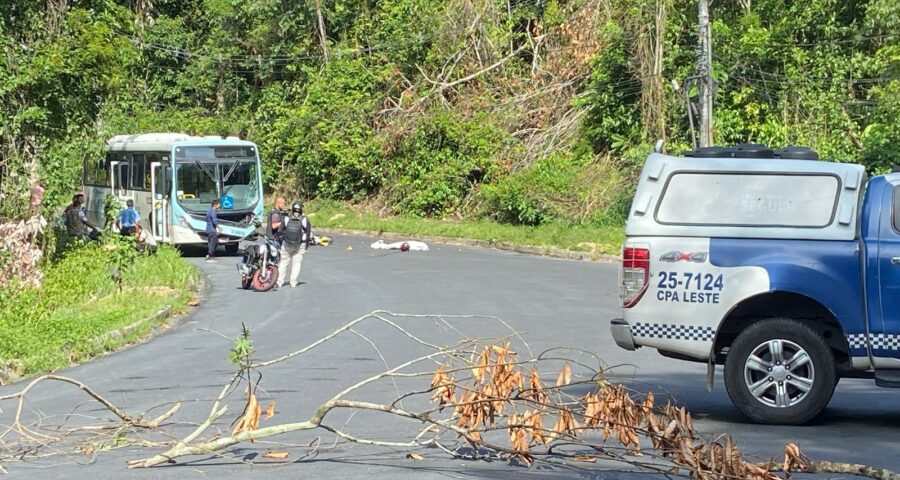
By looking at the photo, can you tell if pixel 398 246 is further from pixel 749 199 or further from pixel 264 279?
pixel 749 199

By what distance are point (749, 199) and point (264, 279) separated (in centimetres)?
1415

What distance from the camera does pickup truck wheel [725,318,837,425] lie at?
931 centimetres

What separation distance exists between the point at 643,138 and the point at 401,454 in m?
31.6

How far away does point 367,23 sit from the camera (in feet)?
173

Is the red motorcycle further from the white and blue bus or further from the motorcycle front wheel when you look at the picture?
the white and blue bus

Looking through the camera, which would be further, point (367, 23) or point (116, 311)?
point (367, 23)

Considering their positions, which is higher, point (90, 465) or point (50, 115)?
Answer: point (50, 115)

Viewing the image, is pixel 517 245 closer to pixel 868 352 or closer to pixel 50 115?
pixel 50 115

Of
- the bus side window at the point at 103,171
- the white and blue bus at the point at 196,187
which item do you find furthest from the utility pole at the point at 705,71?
the bus side window at the point at 103,171

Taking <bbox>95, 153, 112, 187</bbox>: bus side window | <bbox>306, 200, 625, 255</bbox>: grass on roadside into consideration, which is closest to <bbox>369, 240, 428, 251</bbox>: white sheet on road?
<bbox>306, 200, 625, 255</bbox>: grass on roadside

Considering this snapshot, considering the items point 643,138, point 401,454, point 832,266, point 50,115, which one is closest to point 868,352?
point 832,266

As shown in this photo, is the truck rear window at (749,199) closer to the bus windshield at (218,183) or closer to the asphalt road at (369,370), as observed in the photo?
the asphalt road at (369,370)

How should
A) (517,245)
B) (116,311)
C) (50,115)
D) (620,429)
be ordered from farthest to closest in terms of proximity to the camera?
1. (517,245)
2. (50,115)
3. (116,311)
4. (620,429)

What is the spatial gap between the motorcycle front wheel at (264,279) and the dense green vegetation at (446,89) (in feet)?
19.8
